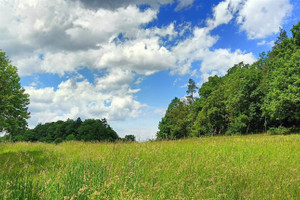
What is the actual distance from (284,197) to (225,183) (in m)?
1.12

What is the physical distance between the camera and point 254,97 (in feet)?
123

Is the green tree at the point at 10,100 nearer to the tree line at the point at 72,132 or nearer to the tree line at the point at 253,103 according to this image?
the tree line at the point at 253,103

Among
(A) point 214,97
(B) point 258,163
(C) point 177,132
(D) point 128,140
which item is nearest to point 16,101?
(D) point 128,140

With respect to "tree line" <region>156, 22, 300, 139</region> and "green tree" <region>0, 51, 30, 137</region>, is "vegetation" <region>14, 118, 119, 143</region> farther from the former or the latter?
"green tree" <region>0, 51, 30, 137</region>

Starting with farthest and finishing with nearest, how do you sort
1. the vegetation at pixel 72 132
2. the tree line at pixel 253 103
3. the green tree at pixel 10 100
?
the vegetation at pixel 72 132 → the tree line at pixel 253 103 → the green tree at pixel 10 100

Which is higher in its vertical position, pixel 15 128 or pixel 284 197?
pixel 15 128

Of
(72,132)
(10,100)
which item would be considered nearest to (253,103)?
(10,100)

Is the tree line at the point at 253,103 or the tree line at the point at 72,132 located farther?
the tree line at the point at 72,132

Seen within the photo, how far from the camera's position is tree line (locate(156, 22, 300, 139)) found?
1048 inches

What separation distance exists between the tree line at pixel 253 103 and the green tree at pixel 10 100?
15.8 m

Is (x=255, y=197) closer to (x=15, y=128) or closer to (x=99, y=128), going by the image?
(x=15, y=128)

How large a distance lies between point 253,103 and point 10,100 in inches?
1513

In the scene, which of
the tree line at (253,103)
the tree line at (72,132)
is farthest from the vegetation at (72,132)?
the tree line at (253,103)

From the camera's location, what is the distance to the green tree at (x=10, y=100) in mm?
18016
